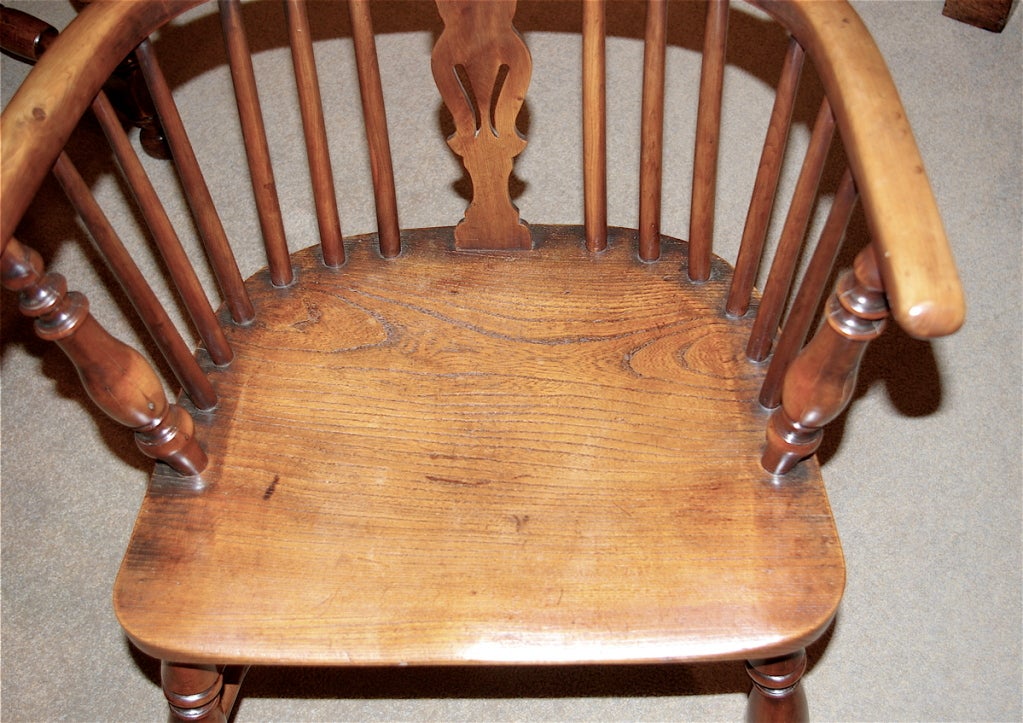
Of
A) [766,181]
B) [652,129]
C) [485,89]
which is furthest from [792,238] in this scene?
[485,89]

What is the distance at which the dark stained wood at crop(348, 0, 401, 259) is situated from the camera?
1.04 metres

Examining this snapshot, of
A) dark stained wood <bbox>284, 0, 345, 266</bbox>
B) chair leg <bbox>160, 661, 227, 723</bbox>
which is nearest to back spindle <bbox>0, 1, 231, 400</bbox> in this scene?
dark stained wood <bbox>284, 0, 345, 266</bbox>

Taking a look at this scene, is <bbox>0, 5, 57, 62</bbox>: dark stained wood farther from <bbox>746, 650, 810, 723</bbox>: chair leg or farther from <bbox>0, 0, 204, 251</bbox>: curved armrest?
<bbox>746, 650, 810, 723</bbox>: chair leg

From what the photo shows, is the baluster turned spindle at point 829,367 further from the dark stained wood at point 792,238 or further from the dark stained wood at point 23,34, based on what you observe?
the dark stained wood at point 23,34

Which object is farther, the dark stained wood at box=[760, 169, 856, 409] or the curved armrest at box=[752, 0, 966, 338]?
the dark stained wood at box=[760, 169, 856, 409]

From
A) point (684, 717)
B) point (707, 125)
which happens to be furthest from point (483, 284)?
point (684, 717)

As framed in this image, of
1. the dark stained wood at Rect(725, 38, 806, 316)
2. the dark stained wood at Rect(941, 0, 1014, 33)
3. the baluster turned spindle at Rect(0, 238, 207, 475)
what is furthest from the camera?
the dark stained wood at Rect(941, 0, 1014, 33)

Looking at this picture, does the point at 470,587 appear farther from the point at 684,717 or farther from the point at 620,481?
the point at 684,717

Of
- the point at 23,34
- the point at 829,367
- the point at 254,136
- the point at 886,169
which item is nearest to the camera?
the point at 886,169

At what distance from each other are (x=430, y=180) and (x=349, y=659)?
44.0 inches

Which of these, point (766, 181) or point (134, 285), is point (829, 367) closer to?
point (766, 181)

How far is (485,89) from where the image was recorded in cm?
107

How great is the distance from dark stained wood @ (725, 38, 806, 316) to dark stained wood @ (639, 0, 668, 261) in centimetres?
10

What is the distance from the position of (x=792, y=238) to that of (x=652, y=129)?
0.18 meters
